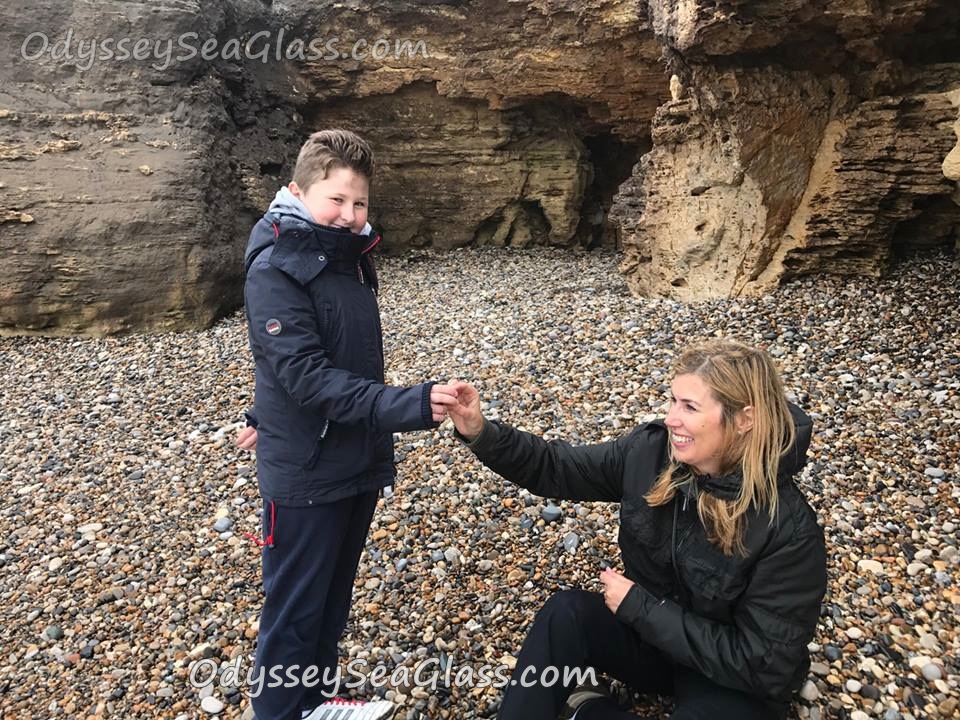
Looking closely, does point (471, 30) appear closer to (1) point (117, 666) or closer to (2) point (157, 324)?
(2) point (157, 324)

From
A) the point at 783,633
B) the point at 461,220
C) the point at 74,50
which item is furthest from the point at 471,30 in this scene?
the point at 783,633

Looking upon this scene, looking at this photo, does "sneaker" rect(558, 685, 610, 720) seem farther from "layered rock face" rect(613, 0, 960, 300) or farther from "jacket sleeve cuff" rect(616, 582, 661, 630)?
"layered rock face" rect(613, 0, 960, 300)

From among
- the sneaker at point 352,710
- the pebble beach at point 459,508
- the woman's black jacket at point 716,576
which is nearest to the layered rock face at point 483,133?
the pebble beach at point 459,508

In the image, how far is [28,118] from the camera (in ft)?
27.2

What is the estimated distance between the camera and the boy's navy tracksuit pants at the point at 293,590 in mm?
2443

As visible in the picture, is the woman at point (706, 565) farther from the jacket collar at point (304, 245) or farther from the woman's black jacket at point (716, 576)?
the jacket collar at point (304, 245)

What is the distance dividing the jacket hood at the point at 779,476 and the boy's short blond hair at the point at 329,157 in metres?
1.64

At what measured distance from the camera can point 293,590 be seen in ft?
8.07

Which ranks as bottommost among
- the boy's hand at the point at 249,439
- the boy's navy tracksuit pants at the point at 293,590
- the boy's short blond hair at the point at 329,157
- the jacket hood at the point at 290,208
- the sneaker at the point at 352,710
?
the sneaker at the point at 352,710

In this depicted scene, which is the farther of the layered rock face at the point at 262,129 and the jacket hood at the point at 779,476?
the layered rock face at the point at 262,129

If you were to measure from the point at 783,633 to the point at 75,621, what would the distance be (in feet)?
11.5

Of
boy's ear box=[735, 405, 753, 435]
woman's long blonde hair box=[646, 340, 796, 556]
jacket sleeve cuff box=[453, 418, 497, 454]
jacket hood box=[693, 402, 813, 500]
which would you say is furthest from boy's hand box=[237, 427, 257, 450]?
boy's ear box=[735, 405, 753, 435]

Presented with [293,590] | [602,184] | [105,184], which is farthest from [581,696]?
[602,184]

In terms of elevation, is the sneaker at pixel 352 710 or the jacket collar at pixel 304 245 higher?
the jacket collar at pixel 304 245
